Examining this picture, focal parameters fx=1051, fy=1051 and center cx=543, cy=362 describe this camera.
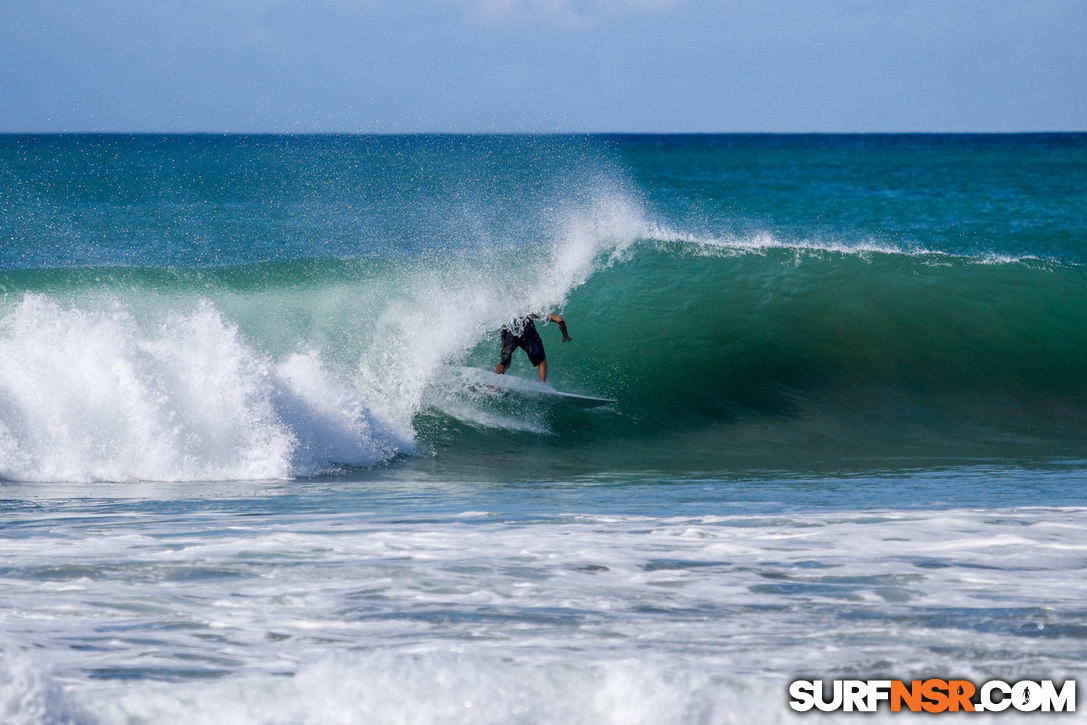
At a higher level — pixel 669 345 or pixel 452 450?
pixel 669 345

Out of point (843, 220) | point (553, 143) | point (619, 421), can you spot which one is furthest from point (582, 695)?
point (843, 220)

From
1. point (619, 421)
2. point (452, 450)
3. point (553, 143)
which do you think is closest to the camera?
point (452, 450)

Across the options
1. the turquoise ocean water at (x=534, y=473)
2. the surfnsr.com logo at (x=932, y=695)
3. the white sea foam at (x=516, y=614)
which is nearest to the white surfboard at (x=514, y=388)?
the turquoise ocean water at (x=534, y=473)

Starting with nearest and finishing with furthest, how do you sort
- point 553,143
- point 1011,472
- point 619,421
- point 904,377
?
point 1011,472 < point 619,421 < point 904,377 < point 553,143

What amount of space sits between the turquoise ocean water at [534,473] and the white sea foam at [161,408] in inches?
1.0

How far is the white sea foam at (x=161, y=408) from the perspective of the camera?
7.67 m

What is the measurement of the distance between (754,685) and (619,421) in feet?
21.1

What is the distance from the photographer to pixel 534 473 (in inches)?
312

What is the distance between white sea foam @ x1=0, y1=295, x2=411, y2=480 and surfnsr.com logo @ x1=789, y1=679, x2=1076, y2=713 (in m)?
5.06

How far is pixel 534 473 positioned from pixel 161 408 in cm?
285

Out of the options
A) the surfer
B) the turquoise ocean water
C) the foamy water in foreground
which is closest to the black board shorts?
the surfer

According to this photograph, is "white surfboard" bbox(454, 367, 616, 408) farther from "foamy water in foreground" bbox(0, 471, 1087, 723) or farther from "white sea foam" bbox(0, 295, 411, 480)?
"foamy water in foreground" bbox(0, 471, 1087, 723)

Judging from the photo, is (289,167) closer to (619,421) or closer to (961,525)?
(619,421)

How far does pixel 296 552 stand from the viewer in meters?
5.11
